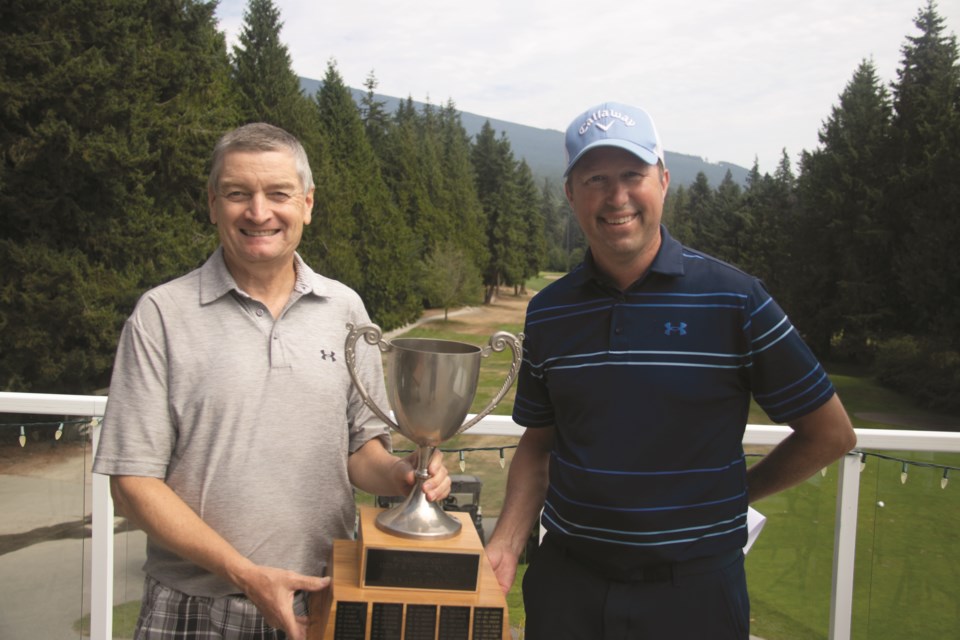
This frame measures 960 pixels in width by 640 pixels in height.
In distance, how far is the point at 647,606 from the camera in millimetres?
1470

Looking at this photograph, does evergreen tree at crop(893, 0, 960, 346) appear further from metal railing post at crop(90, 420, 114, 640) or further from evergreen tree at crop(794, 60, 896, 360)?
metal railing post at crop(90, 420, 114, 640)

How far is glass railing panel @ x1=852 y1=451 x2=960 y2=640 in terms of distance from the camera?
2.38 m

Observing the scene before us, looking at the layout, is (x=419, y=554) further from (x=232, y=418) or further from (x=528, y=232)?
(x=528, y=232)

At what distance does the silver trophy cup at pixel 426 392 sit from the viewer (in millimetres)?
1394

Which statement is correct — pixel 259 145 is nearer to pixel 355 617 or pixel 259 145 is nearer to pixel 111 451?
pixel 111 451

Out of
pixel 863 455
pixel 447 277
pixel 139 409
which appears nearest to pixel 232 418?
pixel 139 409

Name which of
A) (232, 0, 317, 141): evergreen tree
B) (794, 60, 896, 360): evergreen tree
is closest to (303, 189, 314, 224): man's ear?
(232, 0, 317, 141): evergreen tree

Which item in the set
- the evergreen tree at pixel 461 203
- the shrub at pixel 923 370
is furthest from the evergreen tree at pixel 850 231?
the evergreen tree at pixel 461 203

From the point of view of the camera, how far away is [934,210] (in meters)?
24.0

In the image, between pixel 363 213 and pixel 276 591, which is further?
pixel 363 213

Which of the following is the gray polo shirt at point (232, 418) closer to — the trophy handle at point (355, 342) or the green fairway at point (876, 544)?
the trophy handle at point (355, 342)

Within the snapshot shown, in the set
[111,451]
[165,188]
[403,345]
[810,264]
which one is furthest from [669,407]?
[810,264]

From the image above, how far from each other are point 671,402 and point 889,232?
88.4 feet

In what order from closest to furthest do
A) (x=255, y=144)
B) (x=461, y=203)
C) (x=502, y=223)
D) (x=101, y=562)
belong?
(x=255, y=144) < (x=101, y=562) < (x=461, y=203) < (x=502, y=223)
